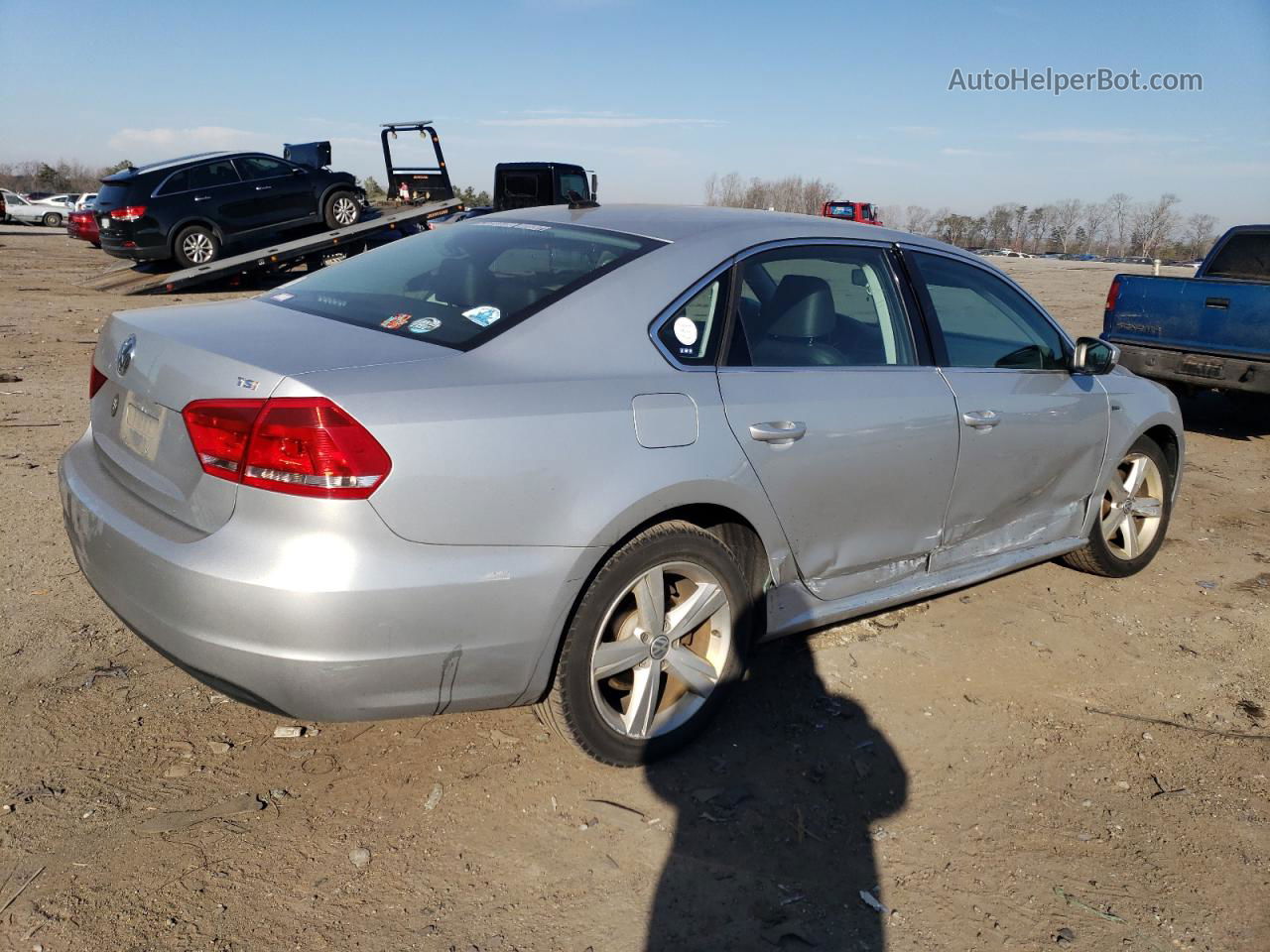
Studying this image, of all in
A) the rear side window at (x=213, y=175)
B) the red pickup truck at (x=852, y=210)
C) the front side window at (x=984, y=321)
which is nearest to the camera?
the front side window at (x=984, y=321)

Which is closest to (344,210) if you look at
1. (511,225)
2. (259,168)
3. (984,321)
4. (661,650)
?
(259,168)

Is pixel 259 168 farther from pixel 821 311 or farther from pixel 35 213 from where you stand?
pixel 35 213

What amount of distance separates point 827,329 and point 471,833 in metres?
2.06

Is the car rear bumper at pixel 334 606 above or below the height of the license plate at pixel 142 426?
below

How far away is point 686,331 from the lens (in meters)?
3.09

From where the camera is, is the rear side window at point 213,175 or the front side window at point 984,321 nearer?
the front side window at point 984,321

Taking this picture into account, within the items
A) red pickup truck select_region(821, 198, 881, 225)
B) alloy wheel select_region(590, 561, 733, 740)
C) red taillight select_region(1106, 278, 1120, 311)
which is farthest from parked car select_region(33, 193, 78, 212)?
alloy wheel select_region(590, 561, 733, 740)

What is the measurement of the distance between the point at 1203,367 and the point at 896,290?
18.8 ft

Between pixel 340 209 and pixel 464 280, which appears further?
pixel 340 209

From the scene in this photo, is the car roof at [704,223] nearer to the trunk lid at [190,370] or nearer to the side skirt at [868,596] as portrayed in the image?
the trunk lid at [190,370]

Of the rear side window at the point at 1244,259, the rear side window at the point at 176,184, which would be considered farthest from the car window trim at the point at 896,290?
the rear side window at the point at 176,184

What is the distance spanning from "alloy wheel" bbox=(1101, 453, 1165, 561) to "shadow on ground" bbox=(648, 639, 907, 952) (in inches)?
82.7

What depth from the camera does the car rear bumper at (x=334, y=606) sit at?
7.73 ft

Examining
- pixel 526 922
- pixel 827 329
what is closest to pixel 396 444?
pixel 526 922
